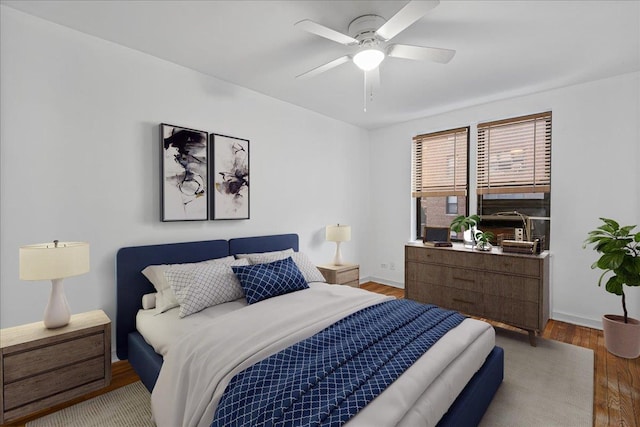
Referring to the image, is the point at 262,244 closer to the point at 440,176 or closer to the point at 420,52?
the point at 420,52

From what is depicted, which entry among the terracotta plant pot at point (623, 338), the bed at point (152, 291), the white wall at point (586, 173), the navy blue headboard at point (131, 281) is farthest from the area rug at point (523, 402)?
the white wall at point (586, 173)

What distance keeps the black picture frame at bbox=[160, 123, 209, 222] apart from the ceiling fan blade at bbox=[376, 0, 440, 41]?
6.43 ft

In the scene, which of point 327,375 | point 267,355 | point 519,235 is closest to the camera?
point 327,375

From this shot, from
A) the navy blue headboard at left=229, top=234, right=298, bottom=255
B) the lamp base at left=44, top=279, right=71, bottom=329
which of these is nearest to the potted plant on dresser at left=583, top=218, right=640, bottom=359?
the navy blue headboard at left=229, top=234, right=298, bottom=255

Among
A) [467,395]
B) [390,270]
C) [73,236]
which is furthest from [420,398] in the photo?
[390,270]

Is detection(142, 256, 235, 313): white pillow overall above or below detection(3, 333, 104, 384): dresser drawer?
above

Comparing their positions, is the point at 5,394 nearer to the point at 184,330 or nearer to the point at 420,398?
the point at 184,330

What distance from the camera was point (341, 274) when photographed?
3879 millimetres

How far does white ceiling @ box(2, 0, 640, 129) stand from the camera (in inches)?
80.8

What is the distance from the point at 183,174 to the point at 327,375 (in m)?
2.28

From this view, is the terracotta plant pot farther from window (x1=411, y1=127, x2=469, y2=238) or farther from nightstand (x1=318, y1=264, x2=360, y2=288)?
nightstand (x1=318, y1=264, x2=360, y2=288)

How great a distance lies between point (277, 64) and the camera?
2865 millimetres

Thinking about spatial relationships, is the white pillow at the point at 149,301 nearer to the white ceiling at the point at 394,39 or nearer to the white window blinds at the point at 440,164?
the white ceiling at the point at 394,39

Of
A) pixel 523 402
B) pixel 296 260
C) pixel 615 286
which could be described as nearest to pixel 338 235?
pixel 296 260
